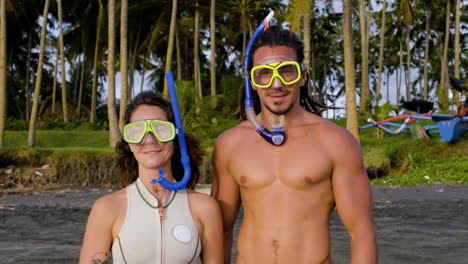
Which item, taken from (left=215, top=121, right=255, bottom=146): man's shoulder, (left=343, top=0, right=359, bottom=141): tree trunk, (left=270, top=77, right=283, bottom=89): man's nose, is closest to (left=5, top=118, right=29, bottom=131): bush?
(left=343, top=0, right=359, bottom=141): tree trunk

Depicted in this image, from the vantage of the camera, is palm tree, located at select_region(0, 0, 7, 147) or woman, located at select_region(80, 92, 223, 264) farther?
palm tree, located at select_region(0, 0, 7, 147)

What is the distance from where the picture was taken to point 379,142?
63.9ft

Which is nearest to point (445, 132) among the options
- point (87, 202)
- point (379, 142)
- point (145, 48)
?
point (379, 142)

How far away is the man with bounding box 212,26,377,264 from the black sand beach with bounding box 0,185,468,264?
5.34 meters

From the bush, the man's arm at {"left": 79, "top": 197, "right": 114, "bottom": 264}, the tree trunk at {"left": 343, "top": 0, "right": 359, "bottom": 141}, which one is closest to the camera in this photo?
the man's arm at {"left": 79, "top": 197, "right": 114, "bottom": 264}

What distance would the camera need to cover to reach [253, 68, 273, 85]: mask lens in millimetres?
2617

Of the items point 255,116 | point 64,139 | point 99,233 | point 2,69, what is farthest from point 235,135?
point 64,139

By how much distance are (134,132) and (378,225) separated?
8997 millimetres

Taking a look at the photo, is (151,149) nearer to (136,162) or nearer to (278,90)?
(136,162)

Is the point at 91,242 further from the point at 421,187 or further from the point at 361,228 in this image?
the point at 421,187

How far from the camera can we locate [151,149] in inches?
98.0

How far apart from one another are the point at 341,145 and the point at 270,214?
0.45 m

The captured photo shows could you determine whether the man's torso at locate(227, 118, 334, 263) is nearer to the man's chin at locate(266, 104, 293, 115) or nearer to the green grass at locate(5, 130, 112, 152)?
the man's chin at locate(266, 104, 293, 115)

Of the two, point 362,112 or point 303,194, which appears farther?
point 362,112
